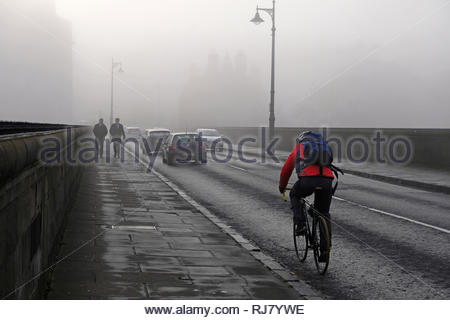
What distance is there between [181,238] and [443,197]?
9685mm

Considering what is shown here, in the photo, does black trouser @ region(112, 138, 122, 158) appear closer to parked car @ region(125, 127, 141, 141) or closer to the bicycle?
the bicycle

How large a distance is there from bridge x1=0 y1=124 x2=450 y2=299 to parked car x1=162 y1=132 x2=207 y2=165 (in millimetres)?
11293

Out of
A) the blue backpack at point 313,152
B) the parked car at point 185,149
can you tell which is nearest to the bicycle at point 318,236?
the blue backpack at point 313,152

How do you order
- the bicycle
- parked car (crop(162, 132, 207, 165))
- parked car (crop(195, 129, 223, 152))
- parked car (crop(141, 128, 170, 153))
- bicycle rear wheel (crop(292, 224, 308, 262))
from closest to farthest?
the bicycle
bicycle rear wheel (crop(292, 224, 308, 262))
parked car (crop(162, 132, 207, 165))
parked car (crop(141, 128, 170, 153))
parked car (crop(195, 129, 223, 152))

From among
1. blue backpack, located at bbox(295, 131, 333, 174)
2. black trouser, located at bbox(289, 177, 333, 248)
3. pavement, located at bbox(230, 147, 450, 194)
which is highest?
blue backpack, located at bbox(295, 131, 333, 174)

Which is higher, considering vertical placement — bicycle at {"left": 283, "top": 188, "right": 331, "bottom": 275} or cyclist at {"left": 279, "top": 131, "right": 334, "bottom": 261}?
A: cyclist at {"left": 279, "top": 131, "right": 334, "bottom": 261}

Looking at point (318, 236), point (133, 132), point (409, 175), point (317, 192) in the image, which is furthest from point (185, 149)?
point (133, 132)

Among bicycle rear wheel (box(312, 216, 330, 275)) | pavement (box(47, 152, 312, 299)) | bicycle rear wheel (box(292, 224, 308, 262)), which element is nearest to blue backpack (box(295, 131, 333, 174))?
bicycle rear wheel (box(312, 216, 330, 275))

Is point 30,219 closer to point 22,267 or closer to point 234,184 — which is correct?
point 22,267

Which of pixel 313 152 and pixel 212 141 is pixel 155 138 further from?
pixel 313 152

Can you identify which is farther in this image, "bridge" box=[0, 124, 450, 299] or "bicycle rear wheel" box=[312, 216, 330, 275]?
"bicycle rear wheel" box=[312, 216, 330, 275]

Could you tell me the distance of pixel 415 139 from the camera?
1074 inches

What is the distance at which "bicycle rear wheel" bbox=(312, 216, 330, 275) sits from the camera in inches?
300

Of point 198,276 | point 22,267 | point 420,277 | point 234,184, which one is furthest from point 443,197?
point 22,267
